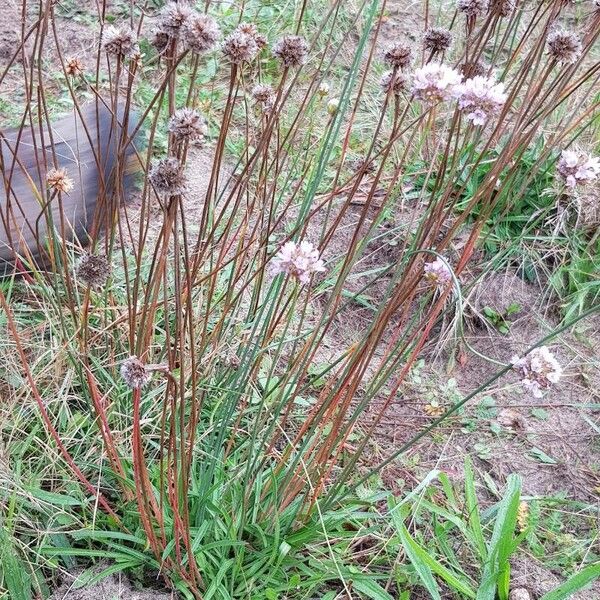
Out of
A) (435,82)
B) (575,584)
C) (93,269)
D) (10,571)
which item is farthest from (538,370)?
(10,571)

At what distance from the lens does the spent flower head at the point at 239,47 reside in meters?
1.33

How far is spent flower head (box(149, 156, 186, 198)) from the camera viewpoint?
99cm

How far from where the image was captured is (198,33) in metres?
1.08

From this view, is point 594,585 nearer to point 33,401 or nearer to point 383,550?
point 383,550

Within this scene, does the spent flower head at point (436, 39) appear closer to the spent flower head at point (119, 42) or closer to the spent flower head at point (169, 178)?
the spent flower head at point (119, 42)

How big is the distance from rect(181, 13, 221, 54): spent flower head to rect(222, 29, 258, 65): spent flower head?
226mm

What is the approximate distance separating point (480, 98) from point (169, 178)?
0.52m

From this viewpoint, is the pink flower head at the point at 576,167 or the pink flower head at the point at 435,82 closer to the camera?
the pink flower head at the point at 435,82

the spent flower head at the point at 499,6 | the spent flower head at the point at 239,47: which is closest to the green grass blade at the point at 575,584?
the spent flower head at the point at 499,6

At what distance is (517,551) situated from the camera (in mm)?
1782

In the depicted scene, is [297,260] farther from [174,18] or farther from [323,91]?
[323,91]

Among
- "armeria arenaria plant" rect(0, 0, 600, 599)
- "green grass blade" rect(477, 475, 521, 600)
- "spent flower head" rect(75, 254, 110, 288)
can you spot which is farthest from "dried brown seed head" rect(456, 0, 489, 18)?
"green grass blade" rect(477, 475, 521, 600)

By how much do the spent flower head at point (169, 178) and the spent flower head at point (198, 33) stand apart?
0.68 ft

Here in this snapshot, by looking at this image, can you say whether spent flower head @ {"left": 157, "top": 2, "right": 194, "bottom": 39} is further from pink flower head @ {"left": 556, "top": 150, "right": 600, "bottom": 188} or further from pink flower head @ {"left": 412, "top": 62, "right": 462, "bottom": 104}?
pink flower head @ {"left": 556, "top": 150, "right": 600, "bottom": 188}
